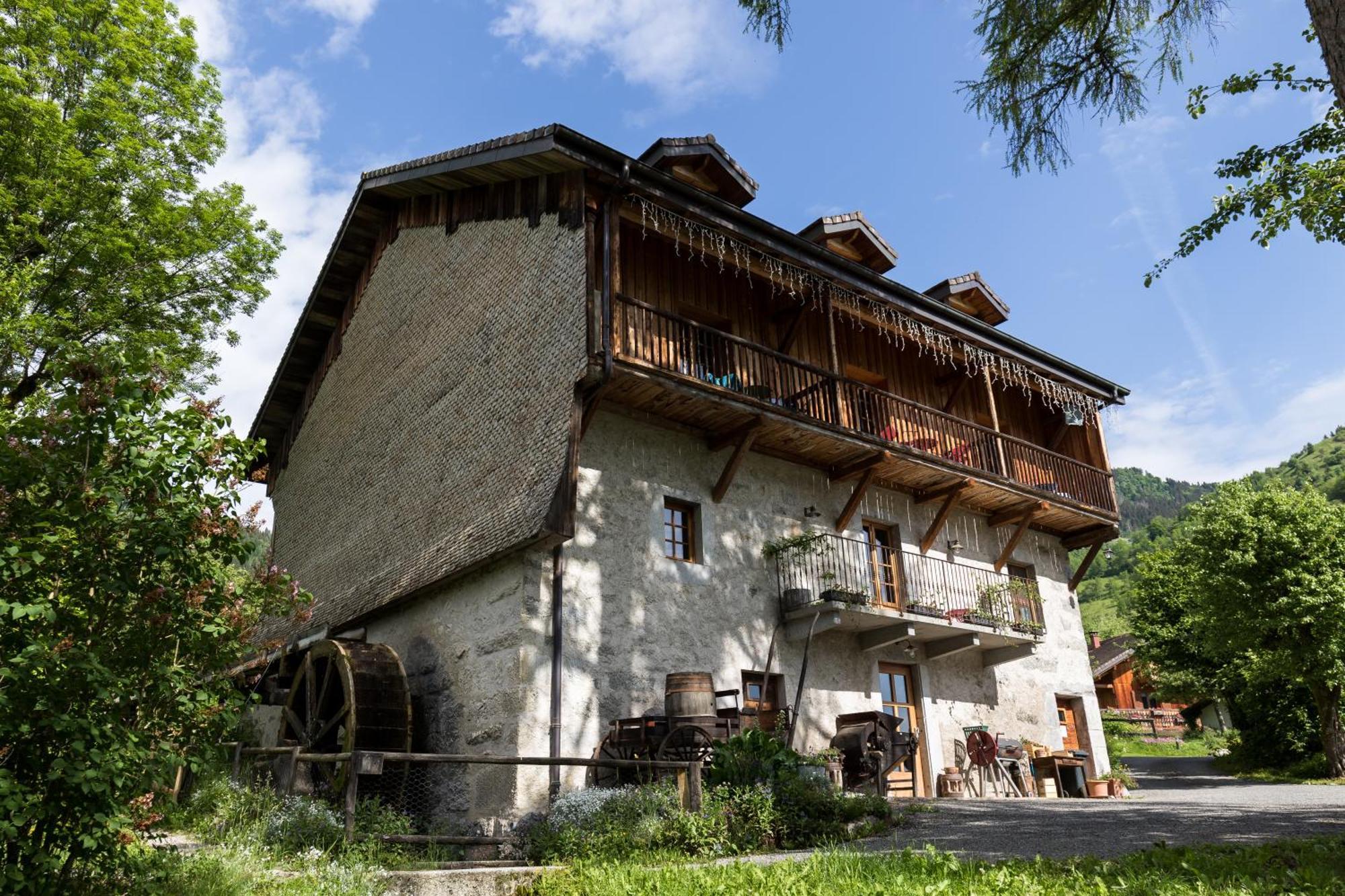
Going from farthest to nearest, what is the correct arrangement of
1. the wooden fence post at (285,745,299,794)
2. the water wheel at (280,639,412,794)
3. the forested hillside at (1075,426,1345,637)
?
the forested hillside at (1075,426,1345,637)
the water wheel at (280,639,412,794)
the wooden fence post at (285,745,299,794)

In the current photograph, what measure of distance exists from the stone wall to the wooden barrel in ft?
8.36

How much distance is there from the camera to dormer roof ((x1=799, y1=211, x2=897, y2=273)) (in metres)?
16.6

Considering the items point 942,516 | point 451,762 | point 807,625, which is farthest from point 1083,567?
point 451,762

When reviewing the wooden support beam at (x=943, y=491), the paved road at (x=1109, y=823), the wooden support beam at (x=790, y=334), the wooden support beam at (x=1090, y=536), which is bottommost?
the paved road at (x=1109, y=823)

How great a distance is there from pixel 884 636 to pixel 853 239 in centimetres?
706

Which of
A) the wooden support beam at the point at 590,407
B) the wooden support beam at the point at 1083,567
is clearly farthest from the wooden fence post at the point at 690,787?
the wooden support beam at the point at 1083,567

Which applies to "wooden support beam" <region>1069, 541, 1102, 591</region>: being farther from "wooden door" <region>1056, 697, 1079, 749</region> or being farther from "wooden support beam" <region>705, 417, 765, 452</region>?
"wooden support beam" <region>705, 417, 765, 452</region>

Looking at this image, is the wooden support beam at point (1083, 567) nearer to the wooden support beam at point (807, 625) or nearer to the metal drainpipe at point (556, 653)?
the wooden support beam at point (807, 625)

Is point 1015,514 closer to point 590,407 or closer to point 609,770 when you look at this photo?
point 590,407

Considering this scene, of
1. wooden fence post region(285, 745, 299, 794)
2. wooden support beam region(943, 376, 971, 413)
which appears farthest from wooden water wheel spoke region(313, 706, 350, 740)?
wooden support beam region(943, 376, 971, 413)

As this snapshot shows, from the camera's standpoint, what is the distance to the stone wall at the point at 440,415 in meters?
12.7

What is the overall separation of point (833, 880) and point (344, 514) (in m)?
13.1

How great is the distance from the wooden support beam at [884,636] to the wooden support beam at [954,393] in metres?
5.20

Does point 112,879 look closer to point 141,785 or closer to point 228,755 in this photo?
point 141,785
